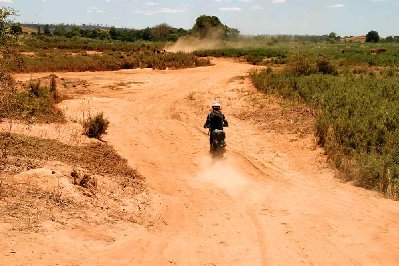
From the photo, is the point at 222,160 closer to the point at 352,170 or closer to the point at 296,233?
the point at 352,170

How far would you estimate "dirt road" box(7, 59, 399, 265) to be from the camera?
21.7 ft

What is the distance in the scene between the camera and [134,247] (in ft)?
22.0

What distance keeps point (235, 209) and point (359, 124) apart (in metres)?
6.73

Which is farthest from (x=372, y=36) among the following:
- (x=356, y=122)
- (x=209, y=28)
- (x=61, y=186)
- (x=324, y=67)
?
(x=61, y=186)

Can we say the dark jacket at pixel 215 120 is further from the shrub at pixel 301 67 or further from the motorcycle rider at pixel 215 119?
the shrub at pixel 301 67

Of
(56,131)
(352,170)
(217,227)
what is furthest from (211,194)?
(56,131)

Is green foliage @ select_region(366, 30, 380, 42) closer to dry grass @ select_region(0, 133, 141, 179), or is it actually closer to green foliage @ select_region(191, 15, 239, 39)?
green foliage @ select_region(191, 15, 239, 39)

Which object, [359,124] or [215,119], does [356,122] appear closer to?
[359,124]

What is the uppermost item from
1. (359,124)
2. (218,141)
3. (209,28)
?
(209,28)

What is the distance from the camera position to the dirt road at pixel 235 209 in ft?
21.7

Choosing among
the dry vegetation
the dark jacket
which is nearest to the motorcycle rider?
the dark jacket

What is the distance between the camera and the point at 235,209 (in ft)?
29.0

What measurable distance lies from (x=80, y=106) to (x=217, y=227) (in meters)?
12.5

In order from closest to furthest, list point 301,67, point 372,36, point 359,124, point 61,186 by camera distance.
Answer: point 61,186 → point 359,124 → point 301,67 → point 372,36
